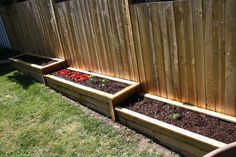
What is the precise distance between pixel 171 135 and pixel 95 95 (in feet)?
5.34

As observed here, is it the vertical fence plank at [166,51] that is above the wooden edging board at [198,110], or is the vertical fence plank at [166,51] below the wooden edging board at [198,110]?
above

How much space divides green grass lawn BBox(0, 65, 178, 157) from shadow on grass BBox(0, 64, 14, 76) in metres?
1.99

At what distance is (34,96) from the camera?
581cm

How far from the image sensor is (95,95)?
4.71 metres

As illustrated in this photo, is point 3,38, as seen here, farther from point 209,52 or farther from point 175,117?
point 209,52

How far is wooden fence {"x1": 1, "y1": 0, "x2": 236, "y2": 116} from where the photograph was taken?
326cm

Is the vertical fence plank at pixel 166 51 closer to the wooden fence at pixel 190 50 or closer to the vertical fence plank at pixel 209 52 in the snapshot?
the wooden fence at pixel 190 50

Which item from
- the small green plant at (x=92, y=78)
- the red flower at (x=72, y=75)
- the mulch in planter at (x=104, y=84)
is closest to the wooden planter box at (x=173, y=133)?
the mulch in planter at (x=104, y=84)

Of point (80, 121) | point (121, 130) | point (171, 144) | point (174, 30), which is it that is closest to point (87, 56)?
point (80, 121)

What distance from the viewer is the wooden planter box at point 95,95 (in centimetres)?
438

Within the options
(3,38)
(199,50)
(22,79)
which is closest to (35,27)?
(22,79)

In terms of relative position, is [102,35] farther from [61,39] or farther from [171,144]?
[171,144]

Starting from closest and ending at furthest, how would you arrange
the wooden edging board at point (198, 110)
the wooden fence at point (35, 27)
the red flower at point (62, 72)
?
the wooden edging board at point (198, 110) → the red flower at point (62, 72) → the wooden fence at point (35, 27)

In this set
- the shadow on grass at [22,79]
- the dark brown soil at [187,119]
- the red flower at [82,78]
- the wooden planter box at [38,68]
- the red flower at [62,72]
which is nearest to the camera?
the dark brown soil at [187,119]
